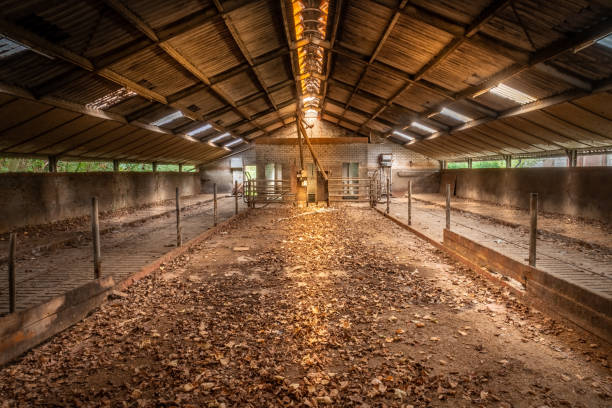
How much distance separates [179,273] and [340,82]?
11464 mm

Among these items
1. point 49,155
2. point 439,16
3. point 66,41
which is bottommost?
point 49,155

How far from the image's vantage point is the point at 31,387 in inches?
119

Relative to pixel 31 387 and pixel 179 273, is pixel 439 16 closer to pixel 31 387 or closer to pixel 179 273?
pixel 179 273

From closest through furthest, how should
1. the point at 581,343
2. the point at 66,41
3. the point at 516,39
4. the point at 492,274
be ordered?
the point at 581,343, the point at 492,274, the point at 66,41, the point at 516,39

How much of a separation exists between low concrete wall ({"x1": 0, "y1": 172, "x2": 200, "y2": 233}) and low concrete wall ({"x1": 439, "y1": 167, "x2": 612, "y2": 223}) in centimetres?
1653

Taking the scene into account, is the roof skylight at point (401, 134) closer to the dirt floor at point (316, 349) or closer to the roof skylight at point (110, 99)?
the roof skylight at point (110, 99)

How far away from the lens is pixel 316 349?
3.65m

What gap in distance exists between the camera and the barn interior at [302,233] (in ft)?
10.6

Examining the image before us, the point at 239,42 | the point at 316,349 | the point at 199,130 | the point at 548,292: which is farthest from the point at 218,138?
the point at 548,292

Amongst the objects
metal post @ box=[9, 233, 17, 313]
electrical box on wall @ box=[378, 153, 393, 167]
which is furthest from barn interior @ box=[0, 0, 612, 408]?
electrical box on wall @ box=[378, 153, 393, 167]

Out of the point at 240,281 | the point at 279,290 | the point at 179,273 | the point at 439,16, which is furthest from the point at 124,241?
the point at 439,16

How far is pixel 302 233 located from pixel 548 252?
5967 mm

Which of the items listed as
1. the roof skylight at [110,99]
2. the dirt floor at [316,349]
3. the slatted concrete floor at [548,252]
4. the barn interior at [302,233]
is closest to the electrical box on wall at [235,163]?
the barn interior at [302,233]

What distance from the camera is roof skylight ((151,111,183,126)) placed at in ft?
46.1
